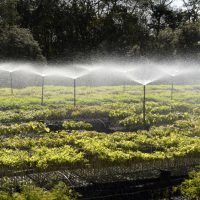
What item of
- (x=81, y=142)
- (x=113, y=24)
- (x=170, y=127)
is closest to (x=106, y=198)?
(x=81, y=142)

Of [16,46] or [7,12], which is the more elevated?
[7,12]

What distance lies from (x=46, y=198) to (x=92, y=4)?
48633mm

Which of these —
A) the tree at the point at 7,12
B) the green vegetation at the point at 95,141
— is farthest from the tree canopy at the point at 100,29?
the green vegetation at the point at 95,141

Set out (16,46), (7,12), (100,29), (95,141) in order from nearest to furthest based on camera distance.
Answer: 1. (95,141)
2. (16,46)
3. (7,12)
4. (100,29)

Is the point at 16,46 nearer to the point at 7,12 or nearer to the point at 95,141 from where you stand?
the point at 7,12

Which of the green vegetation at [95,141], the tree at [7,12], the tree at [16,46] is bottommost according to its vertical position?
the green vegetation at [95,141]

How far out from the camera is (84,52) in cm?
5116

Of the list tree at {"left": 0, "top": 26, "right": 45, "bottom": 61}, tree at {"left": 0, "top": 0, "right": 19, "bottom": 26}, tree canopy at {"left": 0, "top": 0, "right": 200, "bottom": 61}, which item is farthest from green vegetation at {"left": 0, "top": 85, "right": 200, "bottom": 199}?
tree canopy at {"left": 0, "top": 0, "right": 200, "bottom": 61}

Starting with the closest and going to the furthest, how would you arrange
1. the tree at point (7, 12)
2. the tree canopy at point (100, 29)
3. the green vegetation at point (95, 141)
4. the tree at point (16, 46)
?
the green vegetation at point (95, 141) < the tree at point (16, 46) < the tree at point (7, 12) < the tree canopy at point (100, 29)

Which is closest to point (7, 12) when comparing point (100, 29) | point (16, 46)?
point (16, 46)

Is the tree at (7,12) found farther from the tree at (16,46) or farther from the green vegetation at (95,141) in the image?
the green vegetation at (95,141)

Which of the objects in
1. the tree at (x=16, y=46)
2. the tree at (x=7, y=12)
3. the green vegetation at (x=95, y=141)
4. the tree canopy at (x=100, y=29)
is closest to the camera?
the green vegetation at (x=95, y=141)

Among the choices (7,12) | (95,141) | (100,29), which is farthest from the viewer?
(100,29)

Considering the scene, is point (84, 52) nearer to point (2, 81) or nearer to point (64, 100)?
point (2, 81)
